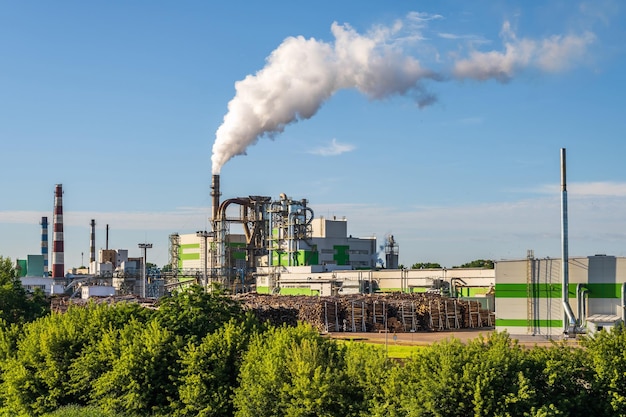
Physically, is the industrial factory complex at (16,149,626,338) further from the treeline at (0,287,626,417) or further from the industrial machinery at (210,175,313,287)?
the treeline at (0,287,626,417)

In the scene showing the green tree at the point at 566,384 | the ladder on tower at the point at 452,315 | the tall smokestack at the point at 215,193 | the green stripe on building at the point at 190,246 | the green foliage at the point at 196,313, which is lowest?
the ladder on tower at the point at 452,315

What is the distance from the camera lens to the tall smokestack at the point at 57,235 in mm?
98875

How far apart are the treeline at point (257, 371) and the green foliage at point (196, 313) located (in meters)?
0.05

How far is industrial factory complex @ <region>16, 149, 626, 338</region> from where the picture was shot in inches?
1811

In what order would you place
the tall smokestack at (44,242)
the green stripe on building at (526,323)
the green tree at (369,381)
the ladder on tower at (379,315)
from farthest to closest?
the tall smokestack at (44,242) → the ladder on tower at (379,315) → the green stripe on building at (526,323) → the green tree at (369,381)

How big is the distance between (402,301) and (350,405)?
36.9 meters

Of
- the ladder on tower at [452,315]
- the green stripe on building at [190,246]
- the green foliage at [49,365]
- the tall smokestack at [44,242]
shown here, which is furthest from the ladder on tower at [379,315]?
the tall smokestack at [44,242]

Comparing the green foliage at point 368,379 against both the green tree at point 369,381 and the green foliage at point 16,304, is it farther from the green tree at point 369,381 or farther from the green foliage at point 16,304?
the green foliage at point 16,304

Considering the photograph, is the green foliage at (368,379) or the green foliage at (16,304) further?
the green foliage at (16,304)

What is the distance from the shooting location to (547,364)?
861 inches

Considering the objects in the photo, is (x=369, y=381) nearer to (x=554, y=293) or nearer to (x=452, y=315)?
(x=554, y=293)

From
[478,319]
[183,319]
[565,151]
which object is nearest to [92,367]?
[183,319]

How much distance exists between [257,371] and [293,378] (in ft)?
5.38

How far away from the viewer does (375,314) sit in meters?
57.4
